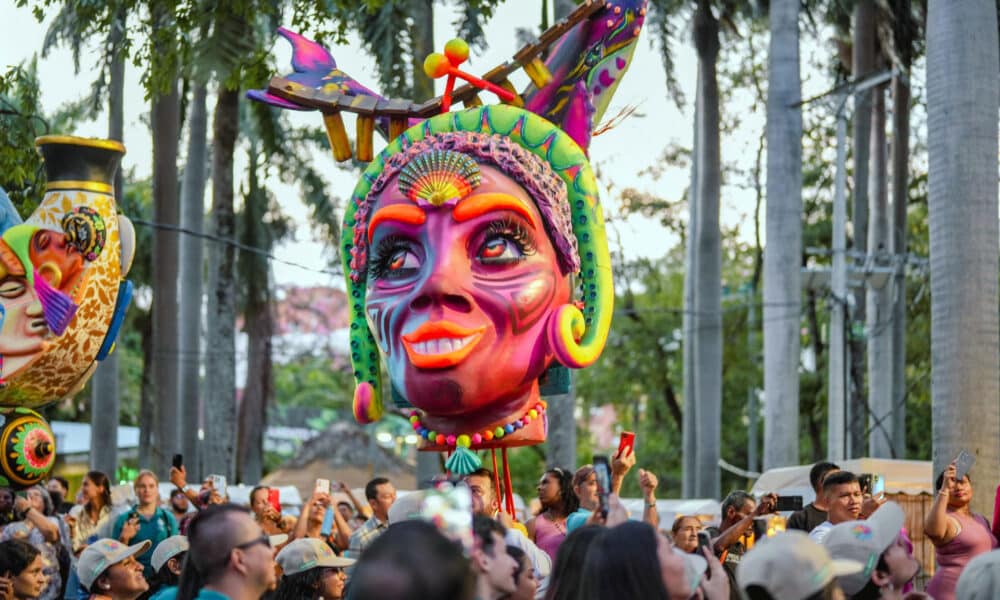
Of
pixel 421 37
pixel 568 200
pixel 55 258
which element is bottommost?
pixel 55 258

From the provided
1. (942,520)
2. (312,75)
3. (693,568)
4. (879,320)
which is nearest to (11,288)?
(312,75)

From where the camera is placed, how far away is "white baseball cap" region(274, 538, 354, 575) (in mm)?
6679

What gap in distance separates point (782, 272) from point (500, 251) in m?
11.0

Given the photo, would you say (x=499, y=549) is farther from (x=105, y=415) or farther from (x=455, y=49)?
(x=105, y=415)

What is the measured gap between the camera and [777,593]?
4.70 meters

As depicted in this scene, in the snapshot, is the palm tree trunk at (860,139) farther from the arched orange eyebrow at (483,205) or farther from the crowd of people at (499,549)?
the arched orange eyebrow at (483,205)

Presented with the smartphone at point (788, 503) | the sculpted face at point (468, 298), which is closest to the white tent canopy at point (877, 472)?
→ the smartphone at point (788, 503)

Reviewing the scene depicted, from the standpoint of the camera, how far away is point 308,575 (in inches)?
264

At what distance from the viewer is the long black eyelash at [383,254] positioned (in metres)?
7.92

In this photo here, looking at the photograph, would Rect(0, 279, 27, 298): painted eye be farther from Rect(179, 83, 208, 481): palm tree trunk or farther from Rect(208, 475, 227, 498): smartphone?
Rect(179, 83, 208, 481): palm tree trunk

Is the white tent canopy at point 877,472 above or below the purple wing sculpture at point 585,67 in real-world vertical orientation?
below

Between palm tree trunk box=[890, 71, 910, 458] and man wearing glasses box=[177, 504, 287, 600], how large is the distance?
68.9 feet

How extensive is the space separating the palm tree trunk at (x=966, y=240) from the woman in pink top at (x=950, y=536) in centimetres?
190

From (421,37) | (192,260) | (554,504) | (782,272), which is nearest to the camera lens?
(554,504)
